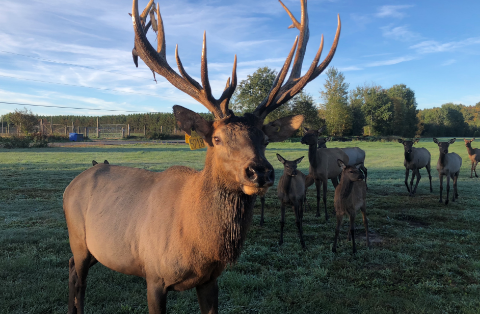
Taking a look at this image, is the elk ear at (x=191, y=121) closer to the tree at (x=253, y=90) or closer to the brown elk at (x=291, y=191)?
the brown elk at (x=291, y=191)

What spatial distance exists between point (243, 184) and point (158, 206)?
1.09 m

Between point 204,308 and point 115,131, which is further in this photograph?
point 115,131

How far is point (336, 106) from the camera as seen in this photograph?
183ft

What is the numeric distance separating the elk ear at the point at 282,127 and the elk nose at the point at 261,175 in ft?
2.73

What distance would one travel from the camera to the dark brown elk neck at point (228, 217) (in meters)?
2.47

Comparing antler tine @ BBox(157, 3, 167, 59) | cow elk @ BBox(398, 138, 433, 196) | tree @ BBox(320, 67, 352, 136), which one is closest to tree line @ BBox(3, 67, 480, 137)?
tree @ BBox(320, 67, 352, 136)

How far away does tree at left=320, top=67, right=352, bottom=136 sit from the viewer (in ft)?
183

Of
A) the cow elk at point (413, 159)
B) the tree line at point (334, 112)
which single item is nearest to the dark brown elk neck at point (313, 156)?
the cow elk at point (413, 159)

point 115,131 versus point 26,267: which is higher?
point 115,131

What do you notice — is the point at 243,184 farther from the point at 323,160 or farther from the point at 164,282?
the point at 323,160

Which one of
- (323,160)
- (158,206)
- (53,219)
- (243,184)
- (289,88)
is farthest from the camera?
(323,160)

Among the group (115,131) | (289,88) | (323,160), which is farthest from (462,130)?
(289,88)

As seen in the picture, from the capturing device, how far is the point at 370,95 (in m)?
62.6

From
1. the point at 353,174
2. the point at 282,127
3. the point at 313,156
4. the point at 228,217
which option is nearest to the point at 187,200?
the point at 228,217
